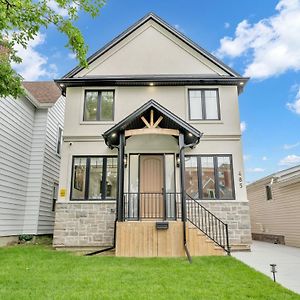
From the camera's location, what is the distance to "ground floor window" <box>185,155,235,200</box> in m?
10.2

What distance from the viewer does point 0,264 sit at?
689 centimetres

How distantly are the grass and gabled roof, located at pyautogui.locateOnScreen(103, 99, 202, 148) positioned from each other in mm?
3992

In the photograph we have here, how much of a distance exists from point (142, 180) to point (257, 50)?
17941 millimetres

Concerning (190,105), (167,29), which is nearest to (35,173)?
(190,105)

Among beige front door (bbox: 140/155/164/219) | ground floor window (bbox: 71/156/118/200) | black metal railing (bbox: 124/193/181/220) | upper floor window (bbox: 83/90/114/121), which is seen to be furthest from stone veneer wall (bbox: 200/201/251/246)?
upper floor window (bbox: 83/90/114/121)

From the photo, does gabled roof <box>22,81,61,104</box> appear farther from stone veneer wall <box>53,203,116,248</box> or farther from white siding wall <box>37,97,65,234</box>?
stone veneer wall <box>53,203,116,248</box>

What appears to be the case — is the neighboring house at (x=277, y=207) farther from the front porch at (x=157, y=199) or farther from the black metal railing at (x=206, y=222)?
the front porch at (x=157, y=199)

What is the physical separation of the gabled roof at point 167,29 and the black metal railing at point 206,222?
5.55m

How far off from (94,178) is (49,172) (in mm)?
4070

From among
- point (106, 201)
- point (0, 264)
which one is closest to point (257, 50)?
point (106, 201)

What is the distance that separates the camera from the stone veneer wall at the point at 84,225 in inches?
392

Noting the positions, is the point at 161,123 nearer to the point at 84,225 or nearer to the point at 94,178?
the point at 94,178

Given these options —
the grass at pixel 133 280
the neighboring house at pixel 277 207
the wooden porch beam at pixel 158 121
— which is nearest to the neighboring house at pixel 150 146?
the wooden porch beam at pixel 158 121

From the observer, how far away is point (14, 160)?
11.8m
